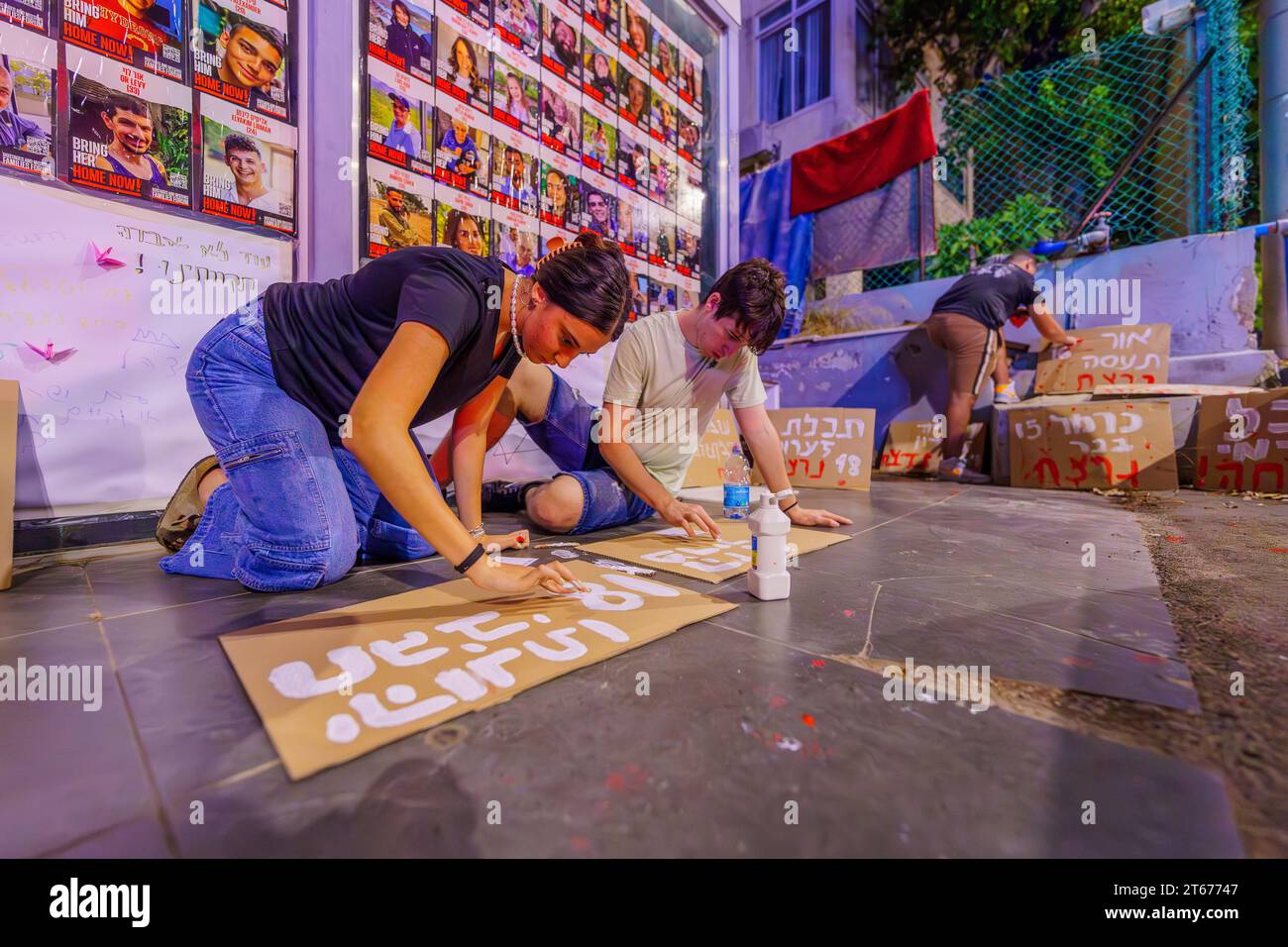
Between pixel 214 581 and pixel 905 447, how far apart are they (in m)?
4.16

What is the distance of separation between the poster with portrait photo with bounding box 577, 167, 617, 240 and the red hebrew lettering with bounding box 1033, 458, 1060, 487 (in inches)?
111

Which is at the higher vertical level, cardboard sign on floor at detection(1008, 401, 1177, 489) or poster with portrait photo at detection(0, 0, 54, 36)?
poster with portrait photo at detection(0, 0, 54, 36)

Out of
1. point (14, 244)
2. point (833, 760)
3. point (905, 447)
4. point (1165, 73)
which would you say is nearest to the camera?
point (833, 760)

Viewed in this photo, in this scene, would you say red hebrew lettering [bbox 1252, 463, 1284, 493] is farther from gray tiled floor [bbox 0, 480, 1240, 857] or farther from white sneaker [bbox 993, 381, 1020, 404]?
gray tiled floor [bbox 0, 480, 1240, 857]

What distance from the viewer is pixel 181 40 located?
1750 millimetres

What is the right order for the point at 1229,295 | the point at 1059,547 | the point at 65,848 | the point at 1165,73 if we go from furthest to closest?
the point at 1165,73
the point at 1229,295
the point at 1059,547
the point at 65,848

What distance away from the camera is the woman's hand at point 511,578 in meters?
0.95

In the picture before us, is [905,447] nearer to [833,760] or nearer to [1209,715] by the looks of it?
[1209,715]

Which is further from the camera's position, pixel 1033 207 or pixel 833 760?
pixel 1033 207

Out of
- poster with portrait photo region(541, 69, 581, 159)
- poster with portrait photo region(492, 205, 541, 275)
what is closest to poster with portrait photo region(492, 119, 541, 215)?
poster with portrait photo region(492, 205, 541, 275)

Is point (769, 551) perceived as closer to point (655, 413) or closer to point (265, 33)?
point (655, 413)

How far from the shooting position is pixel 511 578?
964 millimetres

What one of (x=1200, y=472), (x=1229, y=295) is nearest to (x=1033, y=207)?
(x=1229, y=295)

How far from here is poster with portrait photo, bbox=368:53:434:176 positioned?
212 centimetres
